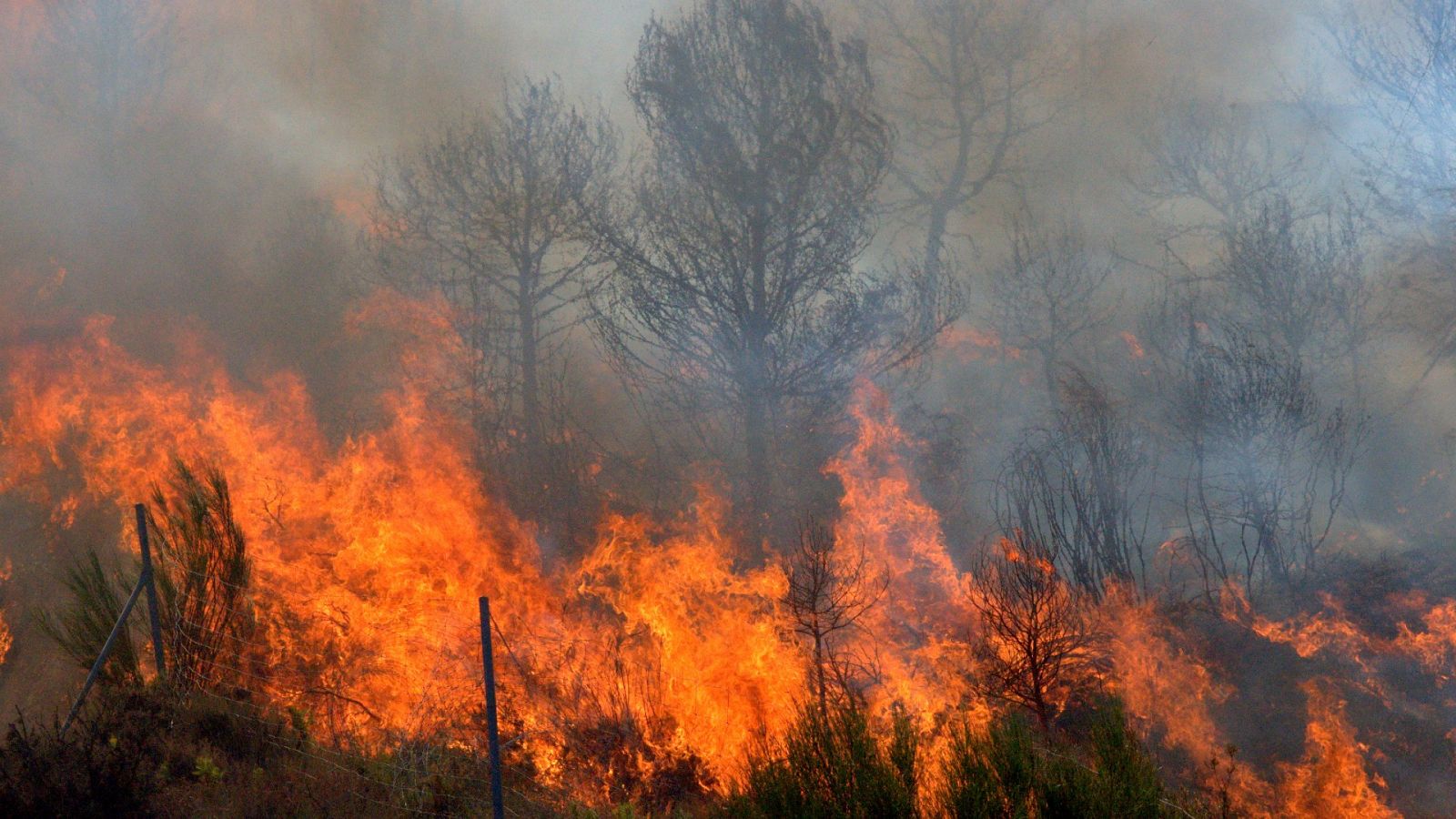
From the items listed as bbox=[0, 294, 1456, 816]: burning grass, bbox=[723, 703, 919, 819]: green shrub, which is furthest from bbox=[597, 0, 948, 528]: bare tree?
bbox=[723, 703, 919, 819]: green shrub

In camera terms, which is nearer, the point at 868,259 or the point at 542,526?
the point at 542,526

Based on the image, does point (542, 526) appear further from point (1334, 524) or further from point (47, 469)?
point (1334, 524)

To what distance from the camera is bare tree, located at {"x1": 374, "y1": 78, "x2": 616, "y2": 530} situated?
61.3ft

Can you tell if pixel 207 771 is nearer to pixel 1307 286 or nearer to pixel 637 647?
pixel 637 647

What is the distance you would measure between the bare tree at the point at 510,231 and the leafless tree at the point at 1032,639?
8.50 m

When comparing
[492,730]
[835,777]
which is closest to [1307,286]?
[835,777]

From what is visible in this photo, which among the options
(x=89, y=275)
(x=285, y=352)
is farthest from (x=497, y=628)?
(x=89, y=275)

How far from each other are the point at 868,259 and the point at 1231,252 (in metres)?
6.94

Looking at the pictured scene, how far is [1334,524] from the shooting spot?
1855 centimetres

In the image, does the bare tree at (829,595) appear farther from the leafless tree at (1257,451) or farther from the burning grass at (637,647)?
the leafless tree at (1257,451)

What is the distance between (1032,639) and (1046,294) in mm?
12256

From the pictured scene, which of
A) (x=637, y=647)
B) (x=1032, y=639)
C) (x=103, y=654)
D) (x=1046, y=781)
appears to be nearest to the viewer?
(x=1046, y=781)

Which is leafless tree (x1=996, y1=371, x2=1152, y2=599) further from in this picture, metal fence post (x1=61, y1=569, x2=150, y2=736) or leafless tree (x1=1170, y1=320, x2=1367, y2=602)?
metal fence post (x1=61, y1=569, x2=150, y2=736)

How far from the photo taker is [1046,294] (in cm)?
2242
